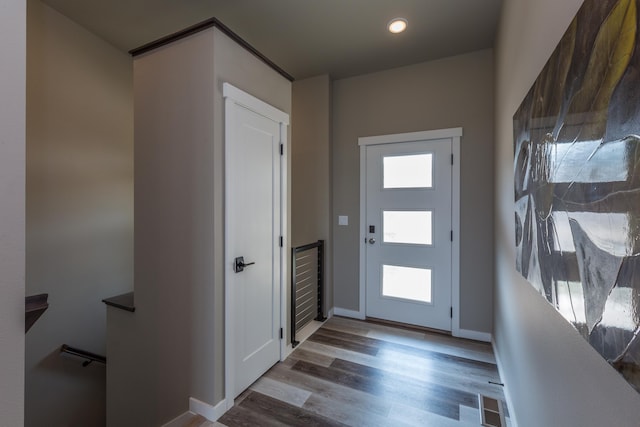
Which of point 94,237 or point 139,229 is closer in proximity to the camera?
point 139,229

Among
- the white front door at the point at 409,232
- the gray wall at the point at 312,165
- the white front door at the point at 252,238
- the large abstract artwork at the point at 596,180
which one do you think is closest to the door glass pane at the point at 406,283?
the white front door at the point at 409,232

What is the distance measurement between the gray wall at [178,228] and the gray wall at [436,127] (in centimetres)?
145

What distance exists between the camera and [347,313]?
3510mm

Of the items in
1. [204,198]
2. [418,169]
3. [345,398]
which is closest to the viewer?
[204,198]

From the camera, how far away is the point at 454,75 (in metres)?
3.00

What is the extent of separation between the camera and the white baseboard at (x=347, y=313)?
3.43 metres

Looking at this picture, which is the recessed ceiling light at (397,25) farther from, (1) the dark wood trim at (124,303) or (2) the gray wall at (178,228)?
(1) the dark wood trim at (124,303)

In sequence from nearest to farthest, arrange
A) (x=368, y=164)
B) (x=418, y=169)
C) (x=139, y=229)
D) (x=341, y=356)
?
(x=139, y=229), (x=341, y=356), (x=418, y=169), (x=368, y=164)

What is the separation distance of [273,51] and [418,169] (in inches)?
80.2

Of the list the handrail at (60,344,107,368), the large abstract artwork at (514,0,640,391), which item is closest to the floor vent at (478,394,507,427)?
the large abstract artwork at (514,0,640,391)

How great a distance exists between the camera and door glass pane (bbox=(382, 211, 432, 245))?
313 centimetres

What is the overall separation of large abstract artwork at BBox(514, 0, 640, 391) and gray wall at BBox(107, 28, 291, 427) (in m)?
→ 1.78

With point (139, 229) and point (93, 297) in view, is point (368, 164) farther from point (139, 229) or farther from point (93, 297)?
point (93, 297)

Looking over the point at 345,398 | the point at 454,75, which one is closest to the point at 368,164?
the point at 454,75
